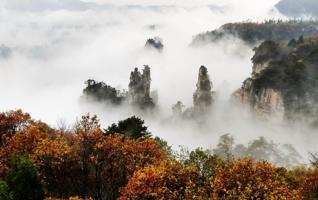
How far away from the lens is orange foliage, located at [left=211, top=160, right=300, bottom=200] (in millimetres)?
45375

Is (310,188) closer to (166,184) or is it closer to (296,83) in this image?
(166,184)

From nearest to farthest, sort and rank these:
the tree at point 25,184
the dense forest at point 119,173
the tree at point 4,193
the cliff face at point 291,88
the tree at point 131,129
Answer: the dense forest at point 119,173 < the tree at point 4,193 < the tree at point 25,184 < the tree at point 131,129 < the cliff face at point 291,88

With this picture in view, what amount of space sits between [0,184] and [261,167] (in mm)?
24225

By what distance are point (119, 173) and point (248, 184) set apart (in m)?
19.0

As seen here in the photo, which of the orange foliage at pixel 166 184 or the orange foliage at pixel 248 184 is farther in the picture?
the orange foliage at pixel 166 184

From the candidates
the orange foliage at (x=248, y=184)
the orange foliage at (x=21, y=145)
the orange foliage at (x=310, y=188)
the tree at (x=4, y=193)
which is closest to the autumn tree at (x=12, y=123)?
the orange foliage at (x=21, y=145)

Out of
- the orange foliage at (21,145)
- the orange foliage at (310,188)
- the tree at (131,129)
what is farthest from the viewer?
the tree at (131,129)

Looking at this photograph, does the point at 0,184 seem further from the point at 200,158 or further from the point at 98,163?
the point at 200,158

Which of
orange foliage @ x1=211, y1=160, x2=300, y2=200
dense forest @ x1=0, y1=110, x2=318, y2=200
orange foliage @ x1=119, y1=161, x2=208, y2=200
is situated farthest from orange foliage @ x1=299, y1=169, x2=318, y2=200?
orange foliage @ x1=119, y1=161, x2=208, y2=200

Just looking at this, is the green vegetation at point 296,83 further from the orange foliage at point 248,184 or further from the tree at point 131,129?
the orange foliage at point 248,184

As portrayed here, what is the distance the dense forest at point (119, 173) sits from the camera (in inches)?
1889

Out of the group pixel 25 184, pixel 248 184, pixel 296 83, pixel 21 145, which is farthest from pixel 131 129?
pixel 296 83

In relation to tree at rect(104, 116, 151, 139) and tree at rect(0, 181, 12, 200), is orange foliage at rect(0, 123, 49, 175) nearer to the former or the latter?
tree at rect(0, 181, 12, 200)

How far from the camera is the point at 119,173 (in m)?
60.2
